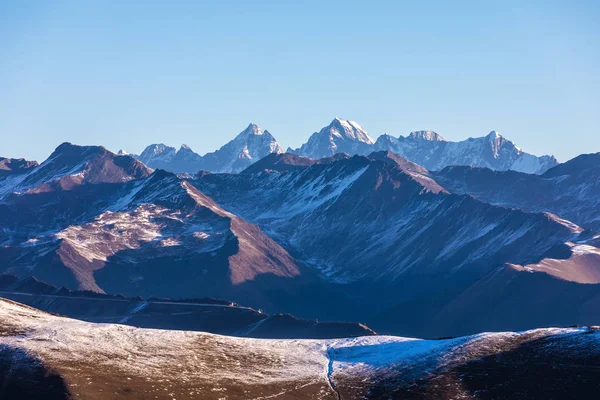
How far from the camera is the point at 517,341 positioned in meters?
200

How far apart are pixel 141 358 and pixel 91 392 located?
2845 centimetres

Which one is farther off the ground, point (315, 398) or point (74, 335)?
point (74, 335)

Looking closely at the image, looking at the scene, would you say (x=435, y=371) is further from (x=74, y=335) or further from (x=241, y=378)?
(x=74, y=335)

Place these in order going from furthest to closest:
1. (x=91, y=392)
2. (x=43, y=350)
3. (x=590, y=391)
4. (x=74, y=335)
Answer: (x=74, y=335), (x=43, y=350), (x=590, y=391), (x=91, y=392)

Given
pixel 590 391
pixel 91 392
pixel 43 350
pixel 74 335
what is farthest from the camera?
pixel 74 335

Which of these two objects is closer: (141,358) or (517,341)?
(141,358)

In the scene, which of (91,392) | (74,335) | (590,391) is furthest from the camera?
(74,335)

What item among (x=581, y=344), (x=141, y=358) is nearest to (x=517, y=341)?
(x=581, y=344)

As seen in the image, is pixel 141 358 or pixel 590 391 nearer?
pixel 590 391

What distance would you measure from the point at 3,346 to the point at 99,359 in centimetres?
1629

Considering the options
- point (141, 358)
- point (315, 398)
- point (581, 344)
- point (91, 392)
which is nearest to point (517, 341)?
point (581, 344)

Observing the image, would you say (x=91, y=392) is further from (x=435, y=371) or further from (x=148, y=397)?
(x=435, y=371)

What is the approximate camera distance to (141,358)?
187 meters

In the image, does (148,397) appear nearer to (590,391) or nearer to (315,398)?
(315,398)
